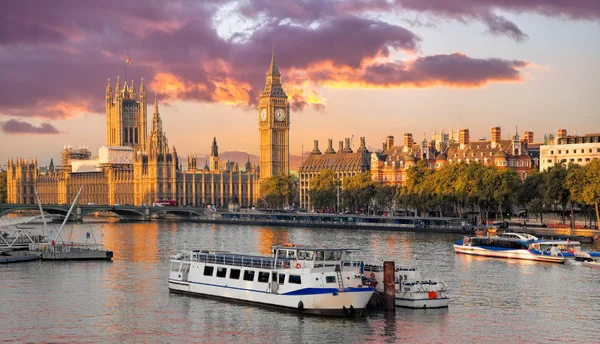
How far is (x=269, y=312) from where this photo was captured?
42906 millimetres

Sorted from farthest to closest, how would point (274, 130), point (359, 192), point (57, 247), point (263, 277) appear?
point (274, 130), point (359, 192), point (57, 247), point (263, 277)

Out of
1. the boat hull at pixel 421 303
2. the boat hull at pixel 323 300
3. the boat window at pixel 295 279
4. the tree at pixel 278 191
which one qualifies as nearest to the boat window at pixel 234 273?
the boat hull at pixel 323 300

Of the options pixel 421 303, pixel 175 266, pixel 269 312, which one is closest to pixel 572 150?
pixel 175 266

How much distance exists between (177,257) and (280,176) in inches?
4816

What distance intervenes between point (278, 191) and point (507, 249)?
101 metres

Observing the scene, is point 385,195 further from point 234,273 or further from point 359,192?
point 234,273

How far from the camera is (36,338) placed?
38.1m

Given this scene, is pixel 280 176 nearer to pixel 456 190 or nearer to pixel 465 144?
pixel 465 144

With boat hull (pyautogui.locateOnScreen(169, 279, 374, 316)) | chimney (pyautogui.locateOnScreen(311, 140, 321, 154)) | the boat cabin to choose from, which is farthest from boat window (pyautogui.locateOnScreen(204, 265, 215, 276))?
chimney (pyautogui.locateOnScreen(311, 140, 321, 154))

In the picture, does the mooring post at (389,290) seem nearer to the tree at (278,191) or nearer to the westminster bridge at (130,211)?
the westminster bridge at (130,211)

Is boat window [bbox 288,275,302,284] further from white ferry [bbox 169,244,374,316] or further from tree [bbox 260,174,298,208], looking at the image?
tree [bbox 260,174,298,208]

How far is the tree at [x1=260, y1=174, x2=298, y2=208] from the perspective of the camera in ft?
551

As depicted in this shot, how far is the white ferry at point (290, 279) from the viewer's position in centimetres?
4119

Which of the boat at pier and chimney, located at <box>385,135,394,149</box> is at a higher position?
chimney, located at <box>385,135,394,149</box>
